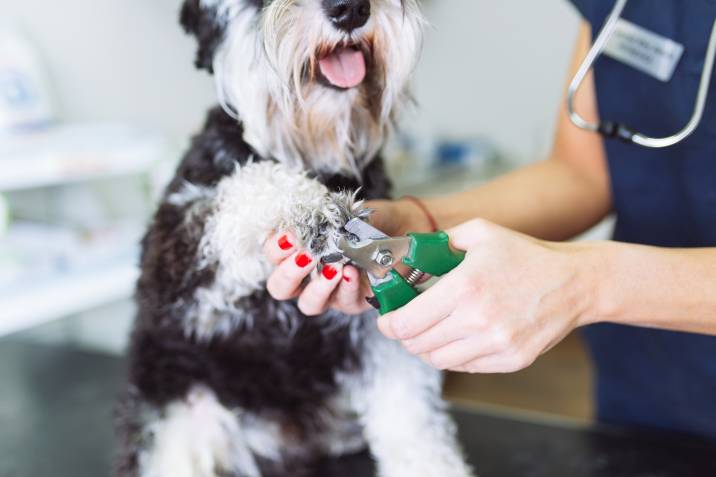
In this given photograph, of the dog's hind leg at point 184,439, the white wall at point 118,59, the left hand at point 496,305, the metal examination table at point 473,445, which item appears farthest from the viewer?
the white wall at point 118,59

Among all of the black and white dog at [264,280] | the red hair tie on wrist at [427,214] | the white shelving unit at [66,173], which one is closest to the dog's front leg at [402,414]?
the black and white dog at [264,280]

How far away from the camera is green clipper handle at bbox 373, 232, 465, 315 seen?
2.39ft

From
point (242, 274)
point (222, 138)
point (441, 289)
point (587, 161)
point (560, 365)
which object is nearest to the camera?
point (441, 289)

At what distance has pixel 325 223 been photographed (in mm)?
788

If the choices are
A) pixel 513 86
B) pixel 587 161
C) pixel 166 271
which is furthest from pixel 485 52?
pixel 166 271

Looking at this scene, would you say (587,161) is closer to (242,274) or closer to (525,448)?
(525,448)

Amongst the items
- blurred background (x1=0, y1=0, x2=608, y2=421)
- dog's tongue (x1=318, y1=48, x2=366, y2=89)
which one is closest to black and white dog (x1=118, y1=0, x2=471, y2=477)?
dog's tongue (x1=318, y1=48, x2=366, y2=89)

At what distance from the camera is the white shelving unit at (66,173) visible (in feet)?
4.93

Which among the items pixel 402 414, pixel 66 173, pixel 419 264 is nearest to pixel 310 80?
pixel 419 264

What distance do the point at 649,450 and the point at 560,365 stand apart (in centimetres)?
217

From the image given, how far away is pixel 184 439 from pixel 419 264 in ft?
1.86

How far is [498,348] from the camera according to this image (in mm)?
727

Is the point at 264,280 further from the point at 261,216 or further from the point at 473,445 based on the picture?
the point at 473,445

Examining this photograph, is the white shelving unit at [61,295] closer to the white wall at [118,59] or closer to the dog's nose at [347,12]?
the white wall at [118,59]
